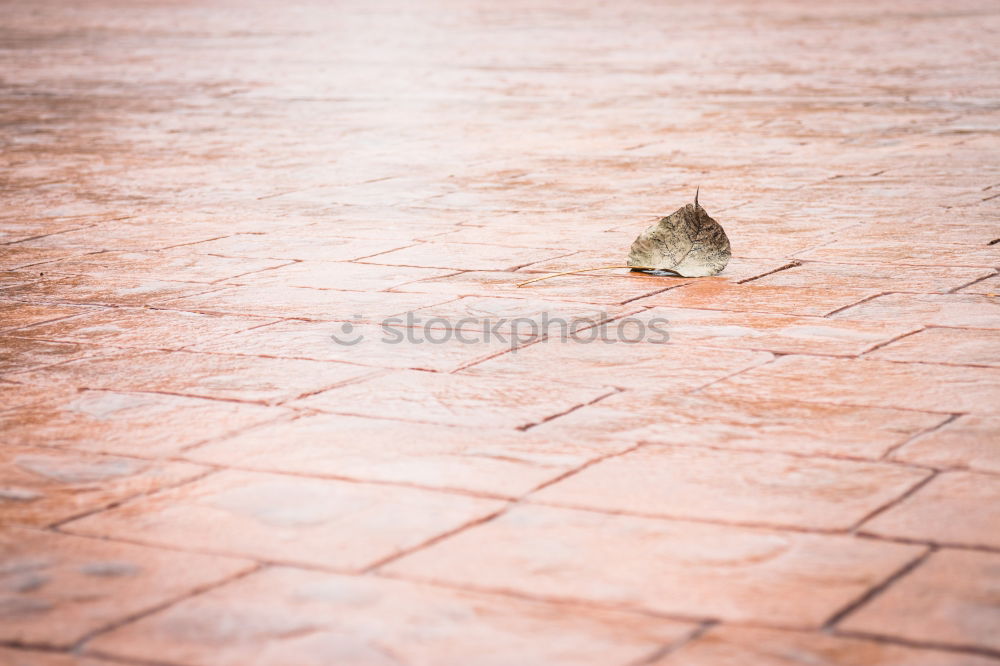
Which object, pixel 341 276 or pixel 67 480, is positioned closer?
pixel 67 480

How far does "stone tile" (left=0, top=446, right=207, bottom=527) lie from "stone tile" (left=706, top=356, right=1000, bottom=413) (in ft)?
4.15

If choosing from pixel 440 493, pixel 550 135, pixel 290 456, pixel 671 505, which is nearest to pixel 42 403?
pixel 290 456

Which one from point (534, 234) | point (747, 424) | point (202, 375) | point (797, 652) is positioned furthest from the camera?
point (534, 234)

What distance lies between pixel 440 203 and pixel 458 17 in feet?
52.8

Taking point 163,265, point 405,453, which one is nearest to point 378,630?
point 405,453

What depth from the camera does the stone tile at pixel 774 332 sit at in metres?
3.55

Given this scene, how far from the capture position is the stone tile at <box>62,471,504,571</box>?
232cm

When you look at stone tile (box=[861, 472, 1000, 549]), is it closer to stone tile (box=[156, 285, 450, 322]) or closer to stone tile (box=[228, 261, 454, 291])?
stone tile (box=[156, 285, 450, 322])

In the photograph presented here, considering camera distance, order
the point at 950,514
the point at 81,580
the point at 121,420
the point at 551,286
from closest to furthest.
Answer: the point at 81,580
the point at 950,514
the point at 121,420
the point at 551,286

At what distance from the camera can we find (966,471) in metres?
2.60

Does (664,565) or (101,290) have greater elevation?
(101,290)

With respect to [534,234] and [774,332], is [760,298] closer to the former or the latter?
[774,332]

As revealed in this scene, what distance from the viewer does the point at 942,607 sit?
2035mm

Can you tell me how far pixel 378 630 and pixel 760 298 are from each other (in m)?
2.35
